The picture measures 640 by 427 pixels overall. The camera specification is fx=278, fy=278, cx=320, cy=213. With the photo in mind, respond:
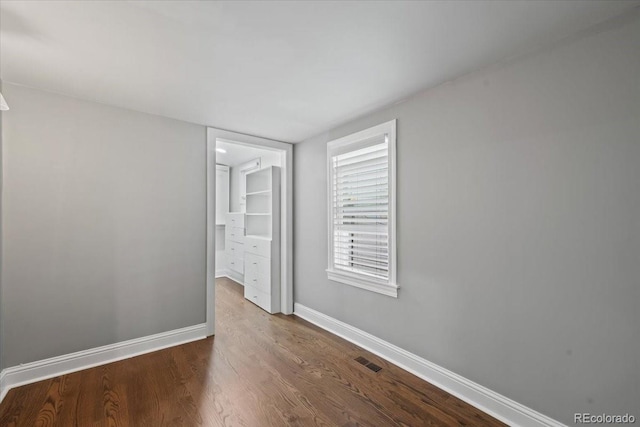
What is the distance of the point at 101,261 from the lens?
8.35ft

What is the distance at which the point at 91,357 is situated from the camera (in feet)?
8.08

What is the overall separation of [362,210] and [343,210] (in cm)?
30

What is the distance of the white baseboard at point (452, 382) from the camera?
1748 mm

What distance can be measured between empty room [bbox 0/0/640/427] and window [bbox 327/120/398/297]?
0.08 ft

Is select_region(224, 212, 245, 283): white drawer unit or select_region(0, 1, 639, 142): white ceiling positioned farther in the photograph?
select_region(224, 212, 245, 283): white drawer unit

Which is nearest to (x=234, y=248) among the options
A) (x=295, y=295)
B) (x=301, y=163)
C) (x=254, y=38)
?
(x=295, y=295)

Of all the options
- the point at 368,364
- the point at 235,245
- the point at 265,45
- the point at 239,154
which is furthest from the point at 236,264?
the point at 265,45

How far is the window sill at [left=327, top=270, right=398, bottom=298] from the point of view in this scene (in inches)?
101

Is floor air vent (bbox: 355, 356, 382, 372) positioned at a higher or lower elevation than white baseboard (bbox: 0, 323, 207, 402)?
lower

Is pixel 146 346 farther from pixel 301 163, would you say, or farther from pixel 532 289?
pixel 532 289

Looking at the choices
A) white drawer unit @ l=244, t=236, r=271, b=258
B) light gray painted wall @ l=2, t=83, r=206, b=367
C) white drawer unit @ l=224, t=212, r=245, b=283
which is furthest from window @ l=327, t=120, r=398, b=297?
white drawer unit @ l=224, t=212, r=245, b=283

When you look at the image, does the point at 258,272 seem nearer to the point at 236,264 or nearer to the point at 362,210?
the point at 236,264

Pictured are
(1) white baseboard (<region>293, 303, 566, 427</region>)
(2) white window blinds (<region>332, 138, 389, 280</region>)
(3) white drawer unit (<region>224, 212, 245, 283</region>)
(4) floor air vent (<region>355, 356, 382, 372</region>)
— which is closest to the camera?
(1) white baseboard (<region>293, 303, 566, 427</region>)

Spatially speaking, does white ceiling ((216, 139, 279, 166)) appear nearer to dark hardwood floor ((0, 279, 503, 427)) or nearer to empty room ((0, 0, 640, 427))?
empty room ((0, 0, 640, 427))
